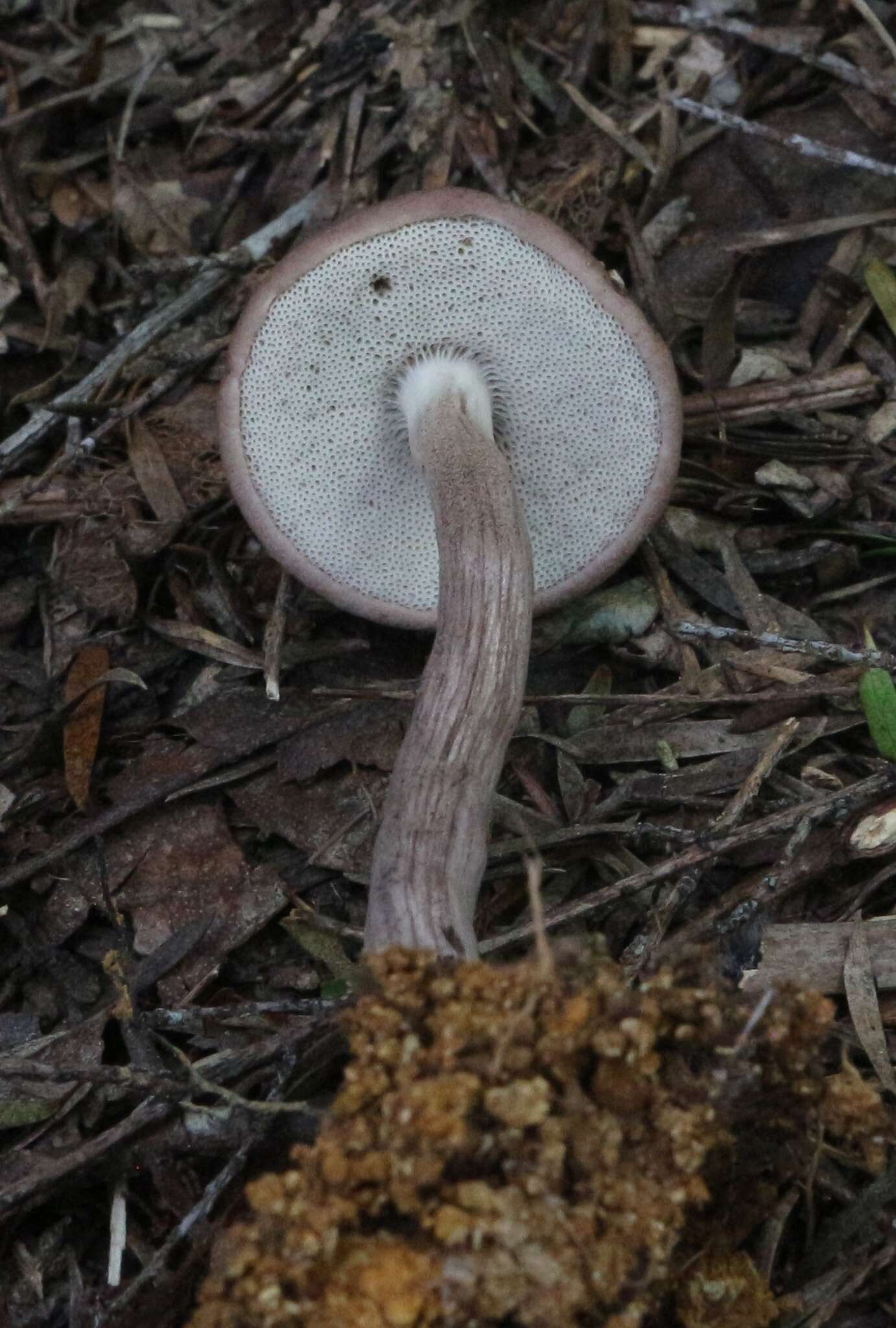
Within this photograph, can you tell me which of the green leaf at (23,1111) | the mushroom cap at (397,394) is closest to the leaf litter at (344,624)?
the green leaf at (23,1111)

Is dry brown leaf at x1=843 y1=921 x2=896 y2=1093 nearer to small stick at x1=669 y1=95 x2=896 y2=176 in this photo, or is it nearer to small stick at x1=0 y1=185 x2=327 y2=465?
small stick at x1=669 y1=95 x2=896 y2=176

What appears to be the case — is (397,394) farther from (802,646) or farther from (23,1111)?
(23,1111)

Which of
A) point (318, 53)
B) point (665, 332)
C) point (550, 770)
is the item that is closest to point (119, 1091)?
point (550, 770)

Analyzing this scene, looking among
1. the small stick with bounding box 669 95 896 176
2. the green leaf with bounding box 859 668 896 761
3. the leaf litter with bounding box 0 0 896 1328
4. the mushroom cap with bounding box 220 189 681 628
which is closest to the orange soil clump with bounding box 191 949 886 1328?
the leaf litter with bounding box 0 0 896 1328

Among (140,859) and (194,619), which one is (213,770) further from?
(194,619)

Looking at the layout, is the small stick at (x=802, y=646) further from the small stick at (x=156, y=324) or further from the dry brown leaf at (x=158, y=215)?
the dry brown leaf at (x=158, y=215)

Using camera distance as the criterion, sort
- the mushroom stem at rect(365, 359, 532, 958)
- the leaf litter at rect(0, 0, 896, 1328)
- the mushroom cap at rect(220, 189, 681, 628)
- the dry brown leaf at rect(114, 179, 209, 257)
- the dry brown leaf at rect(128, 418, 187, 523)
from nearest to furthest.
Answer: the mushroom stem at rect(365, 359, 532, 958) → the leaf litter at rect(0, 0, 896, 1328) → the mushroom cap at rect(220, 189, 681, 628) → the dry brown leaf at rect(128, 418, 187, 523) → the dry brown leaf at rect(114, 179, 209, 257)

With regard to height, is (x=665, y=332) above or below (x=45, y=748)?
above
